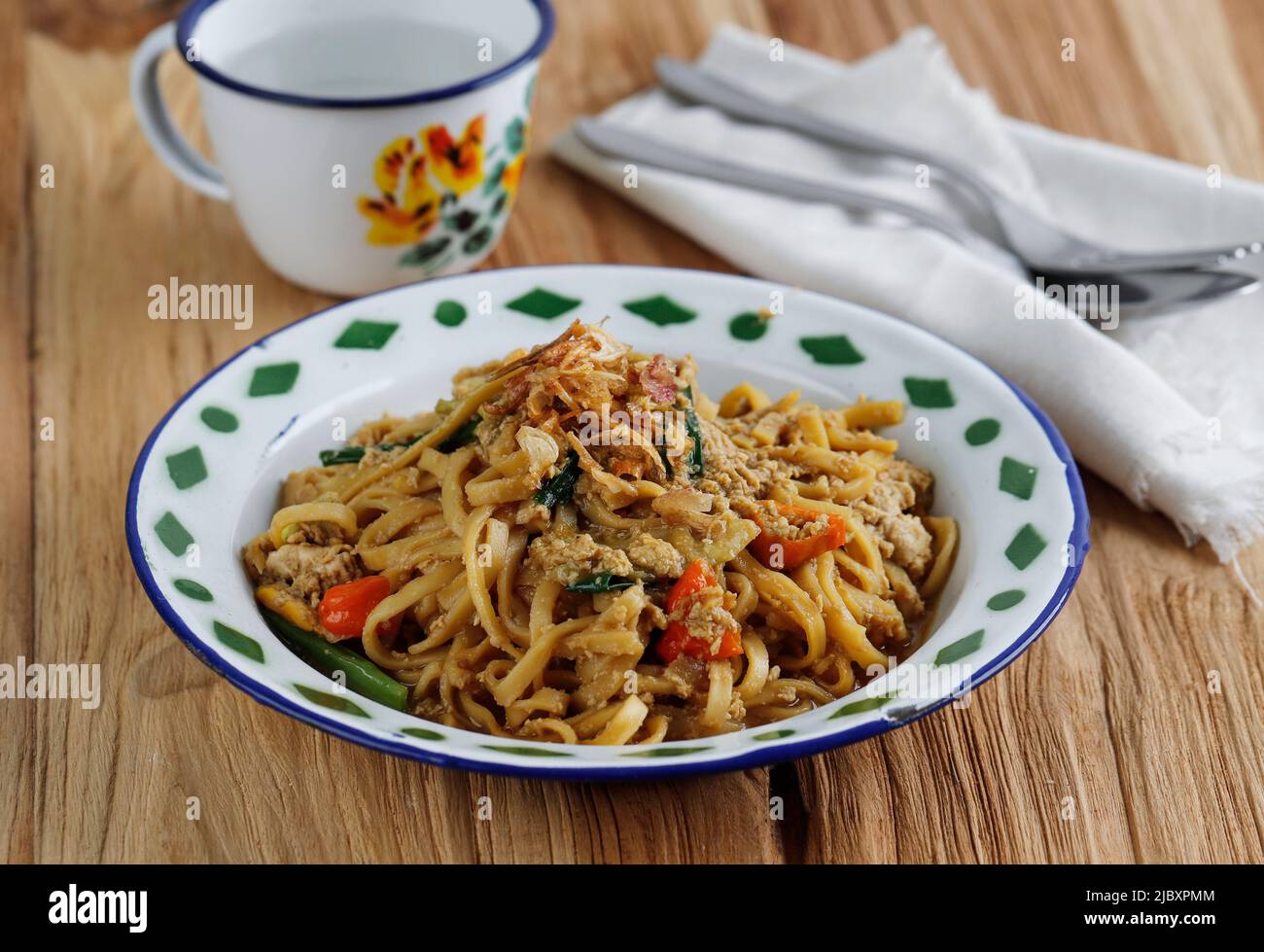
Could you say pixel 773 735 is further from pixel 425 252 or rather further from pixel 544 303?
pixel 425 252

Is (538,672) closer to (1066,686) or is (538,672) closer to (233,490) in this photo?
(233,490)

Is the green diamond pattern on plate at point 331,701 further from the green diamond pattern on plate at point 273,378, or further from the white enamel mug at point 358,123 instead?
the white enamel mug at point 358,123

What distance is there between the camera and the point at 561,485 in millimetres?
3320

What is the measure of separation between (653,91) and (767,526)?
3073 millimetres

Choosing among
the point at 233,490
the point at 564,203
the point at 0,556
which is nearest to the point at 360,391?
the point at 233,490

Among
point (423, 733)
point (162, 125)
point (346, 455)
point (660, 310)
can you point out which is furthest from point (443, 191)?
point (423, 733)

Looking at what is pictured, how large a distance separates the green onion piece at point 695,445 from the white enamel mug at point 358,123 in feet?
5.11

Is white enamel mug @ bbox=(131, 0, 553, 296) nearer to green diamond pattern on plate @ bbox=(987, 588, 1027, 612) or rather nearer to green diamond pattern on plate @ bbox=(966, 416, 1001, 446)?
green diamond pattern on plate @ bbox=(966, 416, 1001, 446)

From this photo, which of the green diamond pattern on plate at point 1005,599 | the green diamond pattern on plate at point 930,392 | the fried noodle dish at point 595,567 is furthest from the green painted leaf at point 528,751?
the green diamond pattern on plate at point 930,392

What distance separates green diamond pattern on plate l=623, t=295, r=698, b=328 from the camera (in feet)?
13.6

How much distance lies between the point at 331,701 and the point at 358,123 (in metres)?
2.19

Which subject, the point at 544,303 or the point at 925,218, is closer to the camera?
the point at 544,303

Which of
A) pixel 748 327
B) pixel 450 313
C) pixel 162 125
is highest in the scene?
pixel 162 125

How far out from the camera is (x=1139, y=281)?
15.6 ft
